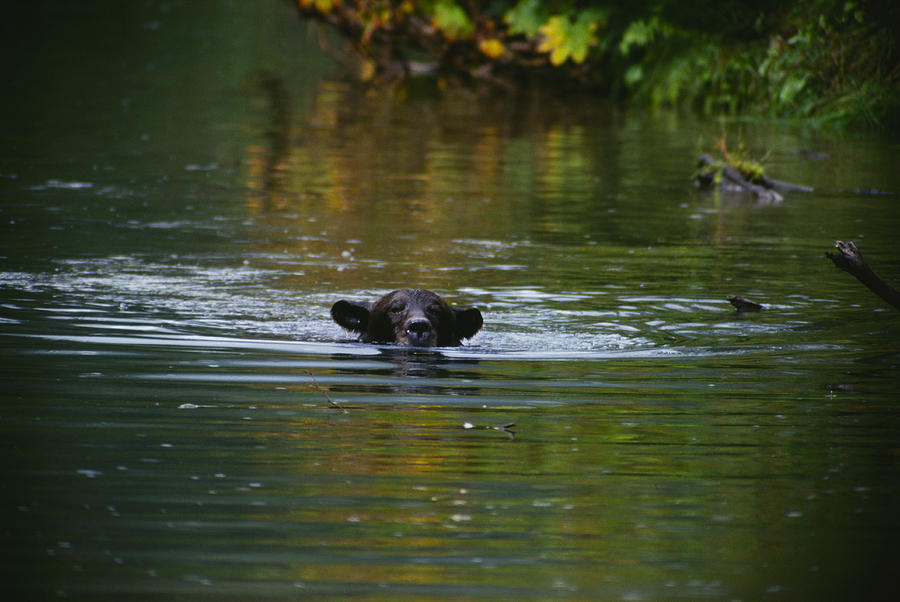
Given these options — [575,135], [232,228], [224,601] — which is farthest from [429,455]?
[575,135]

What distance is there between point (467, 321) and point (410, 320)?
51cm

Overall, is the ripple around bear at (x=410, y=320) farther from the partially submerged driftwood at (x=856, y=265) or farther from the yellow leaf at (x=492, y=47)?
the yellow leaf at (x=492, y=47)

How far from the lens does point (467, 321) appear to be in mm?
10891

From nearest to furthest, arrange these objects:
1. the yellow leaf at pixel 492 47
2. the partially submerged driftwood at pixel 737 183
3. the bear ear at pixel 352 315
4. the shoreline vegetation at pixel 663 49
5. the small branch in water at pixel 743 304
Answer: the bear ear at pixel 352 315 < the small branch in water at pixel 743 304 < the partially submerged driftwood at pixel 737 183 < the shoreline vegetation at pixel 663 49 < the yellow leaf at pixel 492 47

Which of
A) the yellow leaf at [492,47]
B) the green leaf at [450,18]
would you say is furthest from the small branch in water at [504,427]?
the yellow leaf at [492,47]

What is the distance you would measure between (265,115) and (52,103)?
505 centimetres

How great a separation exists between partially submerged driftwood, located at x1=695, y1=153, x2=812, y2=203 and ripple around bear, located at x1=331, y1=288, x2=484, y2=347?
31.8 feet

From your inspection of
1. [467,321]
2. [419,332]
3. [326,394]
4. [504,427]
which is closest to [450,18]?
[467,321]

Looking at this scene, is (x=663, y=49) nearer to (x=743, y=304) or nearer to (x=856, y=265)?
(x=743, y=304)

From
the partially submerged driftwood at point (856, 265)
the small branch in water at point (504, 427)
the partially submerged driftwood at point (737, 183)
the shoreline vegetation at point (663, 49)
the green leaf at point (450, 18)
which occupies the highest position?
the green leaf at point (450, 18)

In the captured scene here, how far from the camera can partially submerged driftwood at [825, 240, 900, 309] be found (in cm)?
822

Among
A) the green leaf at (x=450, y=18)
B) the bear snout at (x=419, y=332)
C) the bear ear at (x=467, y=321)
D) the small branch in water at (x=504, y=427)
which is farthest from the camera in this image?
the green leaf at (x=450, y=18)

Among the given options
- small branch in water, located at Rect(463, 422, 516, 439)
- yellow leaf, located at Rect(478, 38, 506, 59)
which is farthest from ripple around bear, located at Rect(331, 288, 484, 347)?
yellow leaf, located at Rect(478, 38, 506, 59)

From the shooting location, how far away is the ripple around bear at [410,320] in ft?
34.9
